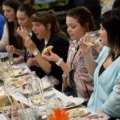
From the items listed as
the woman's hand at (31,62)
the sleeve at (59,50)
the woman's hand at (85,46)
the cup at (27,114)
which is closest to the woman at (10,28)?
the woman's hand at (31,62)

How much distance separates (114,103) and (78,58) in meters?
0.66

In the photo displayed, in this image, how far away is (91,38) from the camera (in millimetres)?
2754

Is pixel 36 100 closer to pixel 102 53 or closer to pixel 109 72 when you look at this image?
pixel 109 72

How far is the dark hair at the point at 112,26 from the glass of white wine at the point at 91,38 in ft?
0.82

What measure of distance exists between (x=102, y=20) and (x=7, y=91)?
33.2 inches

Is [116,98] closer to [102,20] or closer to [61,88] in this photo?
[102,20]

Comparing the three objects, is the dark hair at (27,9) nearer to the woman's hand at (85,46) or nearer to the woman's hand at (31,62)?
the woman's hand at (31,62)

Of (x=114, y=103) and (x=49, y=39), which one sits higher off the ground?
(x=49, y=39)

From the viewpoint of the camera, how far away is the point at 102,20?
246cm

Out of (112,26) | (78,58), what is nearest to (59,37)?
(78,58)

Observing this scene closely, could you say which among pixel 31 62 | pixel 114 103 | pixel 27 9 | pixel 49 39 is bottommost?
pixel 114 103

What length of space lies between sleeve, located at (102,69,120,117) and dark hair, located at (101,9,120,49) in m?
0.26

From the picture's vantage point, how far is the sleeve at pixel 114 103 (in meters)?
2.37

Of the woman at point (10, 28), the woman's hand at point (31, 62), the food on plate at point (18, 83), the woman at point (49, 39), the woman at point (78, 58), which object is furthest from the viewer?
the woman at point (10, 28)
